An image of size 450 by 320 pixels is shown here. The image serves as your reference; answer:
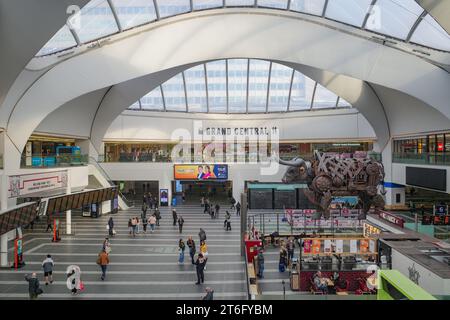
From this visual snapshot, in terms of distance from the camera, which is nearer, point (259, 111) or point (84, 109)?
point (84, 109)

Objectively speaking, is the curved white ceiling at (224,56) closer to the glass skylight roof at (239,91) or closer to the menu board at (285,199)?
the glass skylight roof at (239,91)

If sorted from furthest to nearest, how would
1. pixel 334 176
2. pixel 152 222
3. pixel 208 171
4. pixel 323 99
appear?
pixel 323 99 → pixel 208 171 → pixel 152 222 → pixel 334 176

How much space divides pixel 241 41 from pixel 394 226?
1259 cm

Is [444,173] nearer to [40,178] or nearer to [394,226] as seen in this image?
[394,226]

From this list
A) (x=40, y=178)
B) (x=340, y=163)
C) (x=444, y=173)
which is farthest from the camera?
(x=444, y=173)

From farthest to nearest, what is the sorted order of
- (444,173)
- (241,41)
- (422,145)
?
(422,145) → (241,41) → (444,173)

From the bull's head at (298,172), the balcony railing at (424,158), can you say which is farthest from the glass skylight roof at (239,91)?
the bull's head at (298,172)

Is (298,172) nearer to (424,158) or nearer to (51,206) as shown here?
(424,158)

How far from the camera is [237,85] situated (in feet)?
107

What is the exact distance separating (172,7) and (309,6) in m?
7.47

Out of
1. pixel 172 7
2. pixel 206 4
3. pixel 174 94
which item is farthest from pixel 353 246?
pixel 174 94

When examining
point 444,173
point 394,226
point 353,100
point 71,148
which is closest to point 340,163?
point 394,226

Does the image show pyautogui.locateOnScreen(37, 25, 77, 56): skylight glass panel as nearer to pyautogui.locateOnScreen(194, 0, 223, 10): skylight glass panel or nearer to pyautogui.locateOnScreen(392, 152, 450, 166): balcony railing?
pyautogui.locateOnScreen(194, 0, 223, 10): skylight glass panel

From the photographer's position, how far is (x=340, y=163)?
48.1 ft
